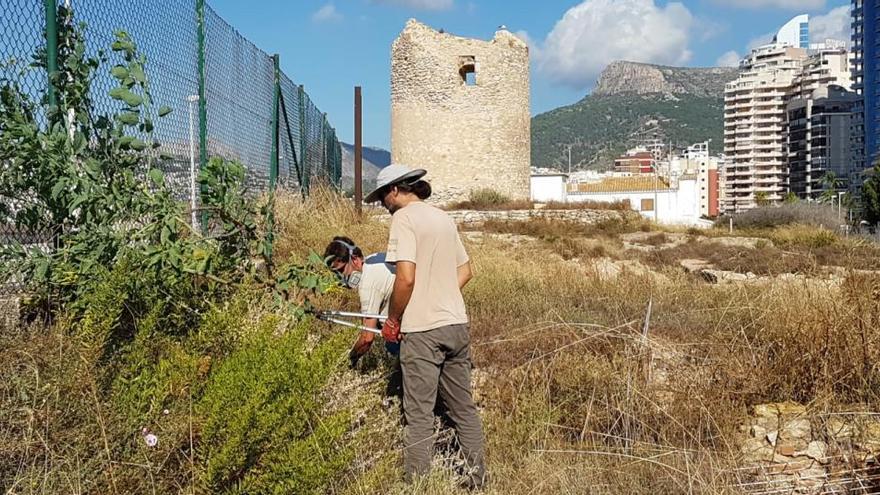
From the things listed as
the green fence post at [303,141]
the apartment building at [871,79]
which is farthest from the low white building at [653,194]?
the green fence post at [303,141]

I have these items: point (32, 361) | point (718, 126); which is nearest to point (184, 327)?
point (32, 361)

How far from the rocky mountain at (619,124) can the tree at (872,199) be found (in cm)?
7385

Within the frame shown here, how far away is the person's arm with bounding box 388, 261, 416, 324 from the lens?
12.2ft

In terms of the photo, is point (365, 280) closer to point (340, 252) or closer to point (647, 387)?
point (340, 252)

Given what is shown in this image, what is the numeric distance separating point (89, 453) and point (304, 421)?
0.75m

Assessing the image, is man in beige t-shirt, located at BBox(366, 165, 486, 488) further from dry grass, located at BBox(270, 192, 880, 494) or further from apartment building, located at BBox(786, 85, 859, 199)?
apartment building, located at BBox(786, 85, 859, 199)

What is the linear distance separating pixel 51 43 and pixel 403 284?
1.95 metres

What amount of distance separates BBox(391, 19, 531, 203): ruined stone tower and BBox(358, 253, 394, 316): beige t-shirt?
2537 cm

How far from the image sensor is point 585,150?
5453 inches

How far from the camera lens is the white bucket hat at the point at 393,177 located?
397 centimetres

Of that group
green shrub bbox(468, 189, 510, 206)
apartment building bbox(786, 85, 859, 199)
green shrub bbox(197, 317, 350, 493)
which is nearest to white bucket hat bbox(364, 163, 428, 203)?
green shrub bbox(197, 317, 350, 493)

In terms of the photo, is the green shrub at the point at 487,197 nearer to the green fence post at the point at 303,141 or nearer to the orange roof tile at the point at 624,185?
the green fence post at the point at 303,141

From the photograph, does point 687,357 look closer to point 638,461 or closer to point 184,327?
point 638,461

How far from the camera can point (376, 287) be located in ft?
14.2
